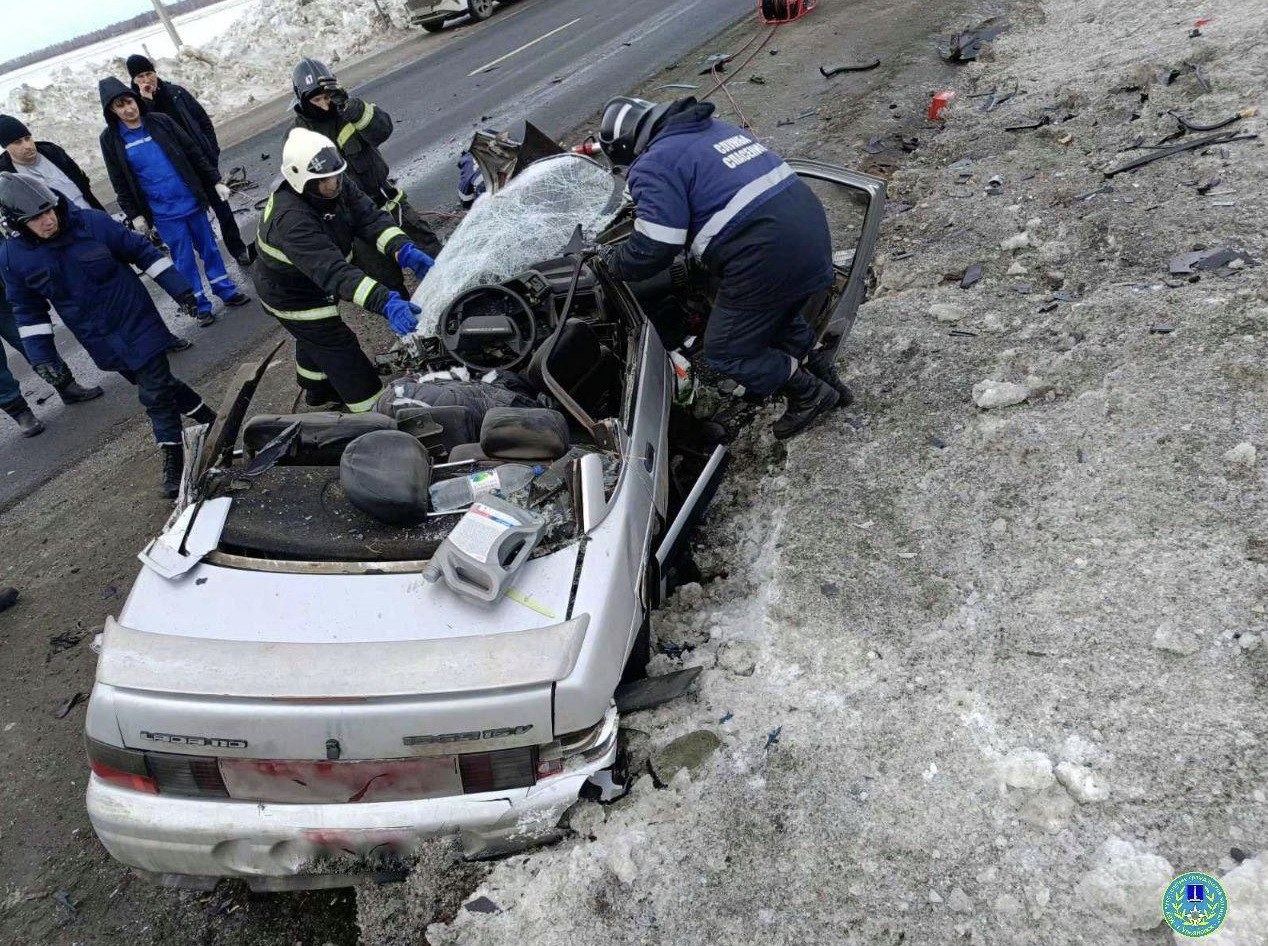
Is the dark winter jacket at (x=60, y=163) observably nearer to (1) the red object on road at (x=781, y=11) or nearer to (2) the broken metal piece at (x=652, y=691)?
(2) the broken metal piece at (x=652, y=691)

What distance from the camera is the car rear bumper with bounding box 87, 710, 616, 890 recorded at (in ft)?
6.82

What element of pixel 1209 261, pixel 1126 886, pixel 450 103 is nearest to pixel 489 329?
pixel 1126 886

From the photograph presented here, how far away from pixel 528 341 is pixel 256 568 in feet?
5.48

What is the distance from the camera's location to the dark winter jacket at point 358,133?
5559 millimetres

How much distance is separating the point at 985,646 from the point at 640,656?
1.13 metres

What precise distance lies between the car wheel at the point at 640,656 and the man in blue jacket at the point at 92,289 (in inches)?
119

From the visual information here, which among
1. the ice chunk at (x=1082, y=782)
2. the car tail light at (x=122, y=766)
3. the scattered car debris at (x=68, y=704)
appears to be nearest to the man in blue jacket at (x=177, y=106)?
the scattered car debris at (x=68, y=704)

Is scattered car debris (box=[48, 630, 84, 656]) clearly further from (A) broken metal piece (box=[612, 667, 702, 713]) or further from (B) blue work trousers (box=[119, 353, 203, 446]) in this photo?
(A) broken metal piece (box=[612, 667, 702, 713])

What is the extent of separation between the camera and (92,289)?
4270 millimetres

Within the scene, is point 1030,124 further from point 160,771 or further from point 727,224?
point 160,771

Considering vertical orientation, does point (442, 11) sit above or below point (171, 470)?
above

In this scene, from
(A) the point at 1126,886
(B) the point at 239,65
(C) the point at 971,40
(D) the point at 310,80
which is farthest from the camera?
(B) the point at 239,65

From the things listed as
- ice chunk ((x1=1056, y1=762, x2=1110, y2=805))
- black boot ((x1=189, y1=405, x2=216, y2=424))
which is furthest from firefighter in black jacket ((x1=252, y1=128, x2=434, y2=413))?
ice chunk ((x1=1056, y1=762, x2=1110, y2=805))

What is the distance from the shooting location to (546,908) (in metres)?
2.21
